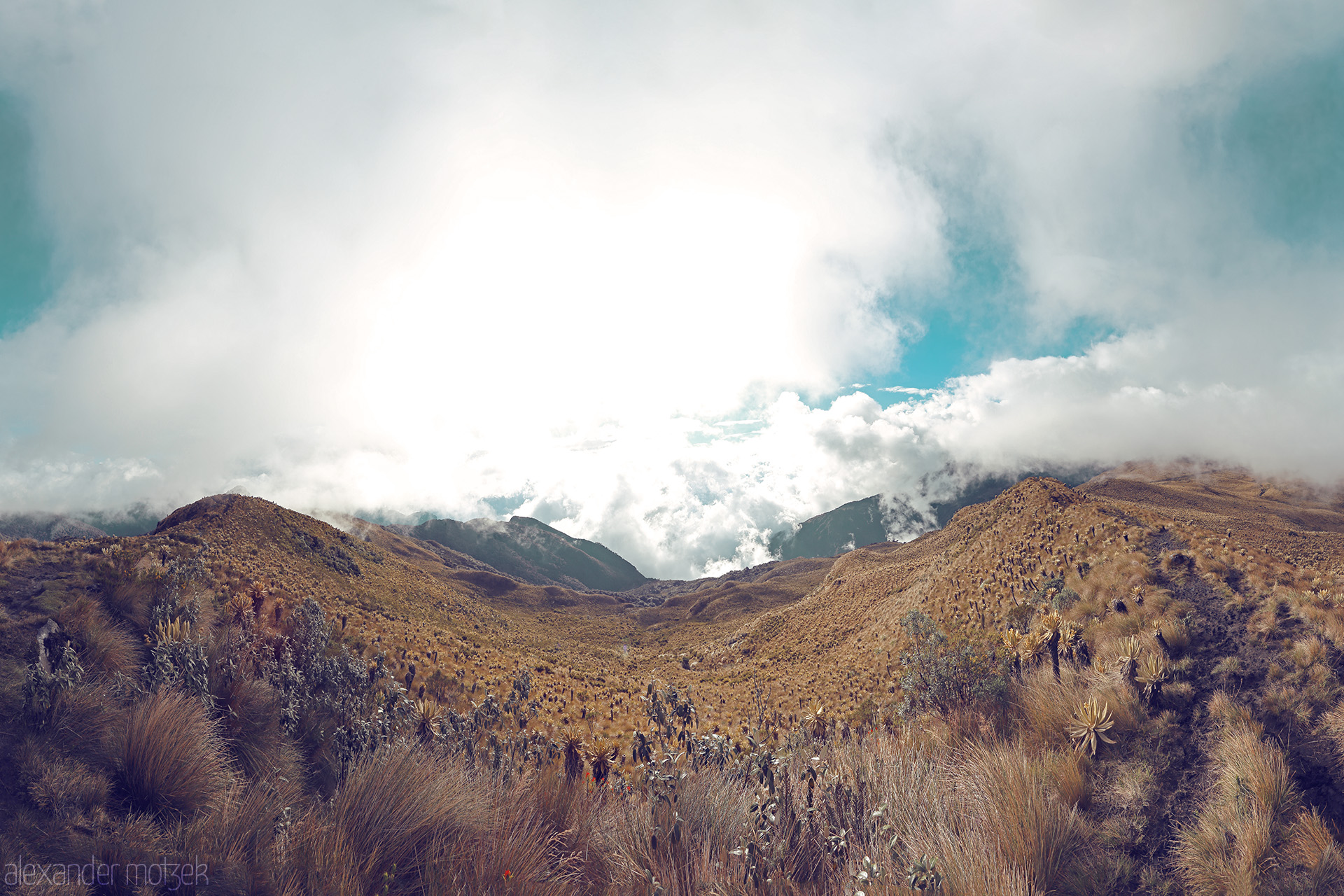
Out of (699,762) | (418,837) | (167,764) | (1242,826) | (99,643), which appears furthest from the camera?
(99,643)

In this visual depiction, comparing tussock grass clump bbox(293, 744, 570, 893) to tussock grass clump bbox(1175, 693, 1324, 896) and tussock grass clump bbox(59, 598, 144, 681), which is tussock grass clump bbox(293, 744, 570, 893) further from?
tussock grass clump bbox(1175, 693, 1324, 896)

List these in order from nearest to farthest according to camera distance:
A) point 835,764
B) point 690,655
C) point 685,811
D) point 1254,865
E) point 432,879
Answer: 1. point 432,879
2. point 1254,865
3. point 685,811
4. point 835,764
5. point 690,655

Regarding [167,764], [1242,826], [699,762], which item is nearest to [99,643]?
[167,764]

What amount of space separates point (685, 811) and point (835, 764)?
2.19 metres

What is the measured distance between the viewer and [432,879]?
3207 millimetres

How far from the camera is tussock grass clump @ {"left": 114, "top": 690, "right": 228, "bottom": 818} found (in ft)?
12.9

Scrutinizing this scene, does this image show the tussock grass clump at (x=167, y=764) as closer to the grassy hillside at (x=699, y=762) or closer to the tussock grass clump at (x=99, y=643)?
the grassy hillside at (x=699, y=762)

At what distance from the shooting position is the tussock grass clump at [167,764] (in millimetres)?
→ 3920

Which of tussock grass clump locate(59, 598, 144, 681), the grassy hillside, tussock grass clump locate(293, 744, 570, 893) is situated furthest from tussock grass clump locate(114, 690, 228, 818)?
tussock grass clump locate(59, 598, 144, 681)

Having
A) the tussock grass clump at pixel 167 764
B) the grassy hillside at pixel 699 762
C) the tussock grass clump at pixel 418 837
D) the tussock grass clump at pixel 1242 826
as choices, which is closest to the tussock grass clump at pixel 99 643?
the grassy hillside at pixel 699 762

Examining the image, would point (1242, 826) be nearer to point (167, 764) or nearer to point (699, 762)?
point (699, 762)

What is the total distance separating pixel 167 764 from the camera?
4031 mm

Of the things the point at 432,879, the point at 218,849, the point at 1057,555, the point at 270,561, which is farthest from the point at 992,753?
the point at 270,561

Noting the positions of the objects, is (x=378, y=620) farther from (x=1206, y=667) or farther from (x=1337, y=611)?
(x=1337, y=611)
